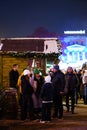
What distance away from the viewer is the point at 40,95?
56.4 ft

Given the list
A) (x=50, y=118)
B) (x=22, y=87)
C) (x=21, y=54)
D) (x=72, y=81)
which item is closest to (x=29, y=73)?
(x=22, y=87)

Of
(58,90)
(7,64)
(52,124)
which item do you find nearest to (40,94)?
(58,90)

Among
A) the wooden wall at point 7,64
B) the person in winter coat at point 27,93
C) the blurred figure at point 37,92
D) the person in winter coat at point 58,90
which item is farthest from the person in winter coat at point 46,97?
the wooden wall at point 7,64

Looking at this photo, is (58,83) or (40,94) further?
(58,83)

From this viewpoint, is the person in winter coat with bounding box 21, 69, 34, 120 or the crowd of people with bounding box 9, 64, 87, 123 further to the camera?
the person in winter coat with bounding box 21, 69, 34, 120

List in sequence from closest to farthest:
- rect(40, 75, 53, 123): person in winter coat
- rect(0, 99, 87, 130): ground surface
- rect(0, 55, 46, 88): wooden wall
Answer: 1. rect(0, 99, 87, 130): ground surface
2. rect(40, 75, 53, 123): person in winter coat
3. rect(0, 55, 46, 88): wooden wall

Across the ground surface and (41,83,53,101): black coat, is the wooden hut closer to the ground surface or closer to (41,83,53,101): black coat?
the ground surface

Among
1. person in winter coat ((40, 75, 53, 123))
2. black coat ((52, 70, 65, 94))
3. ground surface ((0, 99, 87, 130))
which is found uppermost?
black coat ((52, 70, 65, 94))

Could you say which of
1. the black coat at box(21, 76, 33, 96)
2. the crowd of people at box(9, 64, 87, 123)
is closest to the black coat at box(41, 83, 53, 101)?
the crowd of people at box(9, 64, 87, 123)

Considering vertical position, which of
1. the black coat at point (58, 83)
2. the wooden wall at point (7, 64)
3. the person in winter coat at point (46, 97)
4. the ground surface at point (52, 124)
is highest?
the wooden wall at point (7, 64)

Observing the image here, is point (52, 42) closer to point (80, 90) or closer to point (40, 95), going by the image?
point (80, 90)

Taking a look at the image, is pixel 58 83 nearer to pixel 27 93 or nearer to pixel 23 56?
pixel 27 93

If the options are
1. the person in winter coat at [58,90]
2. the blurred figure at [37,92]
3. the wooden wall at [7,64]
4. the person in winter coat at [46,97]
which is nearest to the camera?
the person in winter coat at [46,97]

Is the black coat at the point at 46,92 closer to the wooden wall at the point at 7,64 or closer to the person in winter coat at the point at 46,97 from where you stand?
the person in winter coat at the point at 46,97
